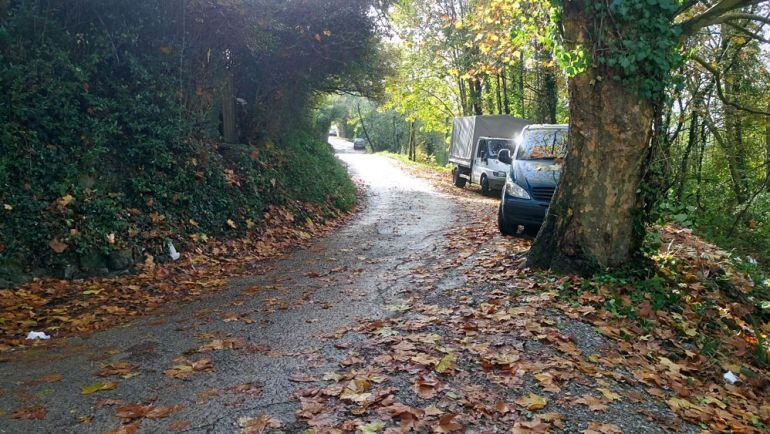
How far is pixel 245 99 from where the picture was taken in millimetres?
13117

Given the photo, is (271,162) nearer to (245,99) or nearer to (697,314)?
(245,99)

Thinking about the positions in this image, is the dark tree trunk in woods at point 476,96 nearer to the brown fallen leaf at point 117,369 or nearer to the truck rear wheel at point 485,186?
the truck rear wheel at point 485,186

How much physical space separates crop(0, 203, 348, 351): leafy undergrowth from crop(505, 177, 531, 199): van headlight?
436 cm

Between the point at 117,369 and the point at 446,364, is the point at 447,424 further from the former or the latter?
the point at 117,369

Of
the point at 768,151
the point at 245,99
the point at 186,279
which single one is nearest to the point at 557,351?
the point at 186,279

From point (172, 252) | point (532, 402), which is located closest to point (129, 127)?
point (172, 252)

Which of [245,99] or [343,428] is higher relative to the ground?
[245,99]

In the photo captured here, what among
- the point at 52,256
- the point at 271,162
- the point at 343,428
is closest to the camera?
the point at 343,428

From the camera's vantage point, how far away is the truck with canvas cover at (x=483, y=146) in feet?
61.0

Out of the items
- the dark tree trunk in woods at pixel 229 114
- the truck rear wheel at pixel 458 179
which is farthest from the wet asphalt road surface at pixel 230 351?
the truck rear wheel at pixel 458 179

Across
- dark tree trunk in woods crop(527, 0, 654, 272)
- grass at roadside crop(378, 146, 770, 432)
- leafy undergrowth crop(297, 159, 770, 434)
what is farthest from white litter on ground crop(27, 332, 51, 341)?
dark tree trunk in woods crop(527, 0, 654, 272)

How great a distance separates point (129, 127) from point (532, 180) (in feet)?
22.6

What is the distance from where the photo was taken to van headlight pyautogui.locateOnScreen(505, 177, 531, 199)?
9.23 m

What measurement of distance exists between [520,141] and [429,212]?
14.0 ft
